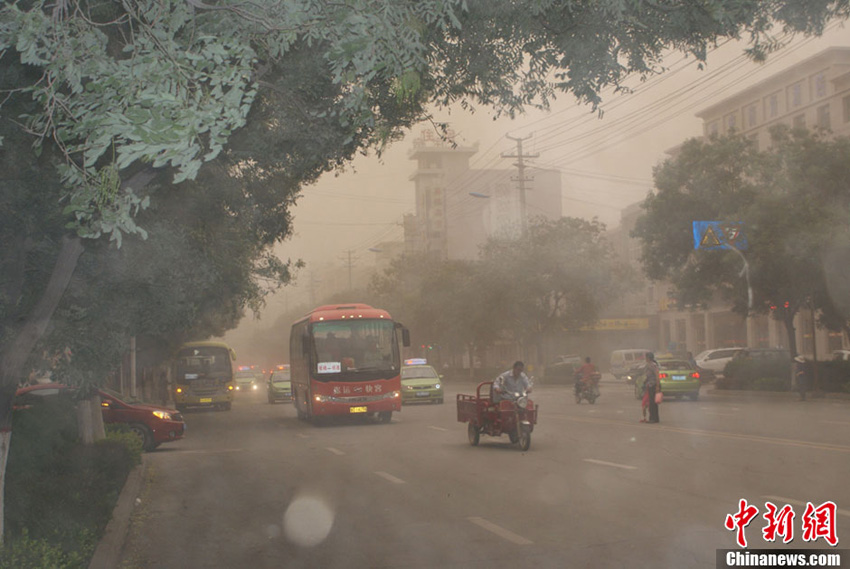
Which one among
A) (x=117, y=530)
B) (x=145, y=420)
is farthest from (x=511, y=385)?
(x=117, y=530)

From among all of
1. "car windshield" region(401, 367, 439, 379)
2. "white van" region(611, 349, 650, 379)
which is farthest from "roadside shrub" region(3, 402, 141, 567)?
"white van" region(611, 349, 650, 379)

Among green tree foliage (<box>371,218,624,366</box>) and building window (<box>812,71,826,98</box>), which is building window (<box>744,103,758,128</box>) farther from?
green tree foliage (<box>371,218,624,366</box>)

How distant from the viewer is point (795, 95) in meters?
67.8

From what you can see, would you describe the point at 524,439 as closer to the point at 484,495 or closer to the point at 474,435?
the point at 474,435

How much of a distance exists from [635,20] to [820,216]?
91.8 ft

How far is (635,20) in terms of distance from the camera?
24.0 ft

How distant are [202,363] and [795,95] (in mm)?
47457

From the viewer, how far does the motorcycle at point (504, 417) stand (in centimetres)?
1756

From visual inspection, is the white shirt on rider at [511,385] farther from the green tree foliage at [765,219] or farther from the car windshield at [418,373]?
the car windshield at [418,373]

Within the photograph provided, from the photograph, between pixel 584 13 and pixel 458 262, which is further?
pixel 458 262

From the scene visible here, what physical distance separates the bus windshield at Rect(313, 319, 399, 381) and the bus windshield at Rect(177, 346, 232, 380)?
16240 millimetres

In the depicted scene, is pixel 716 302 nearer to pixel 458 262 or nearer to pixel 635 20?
pixel 458 262

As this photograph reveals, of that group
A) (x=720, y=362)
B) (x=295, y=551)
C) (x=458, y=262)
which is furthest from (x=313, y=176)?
(x=458, y=262)

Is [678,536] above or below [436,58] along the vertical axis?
below
